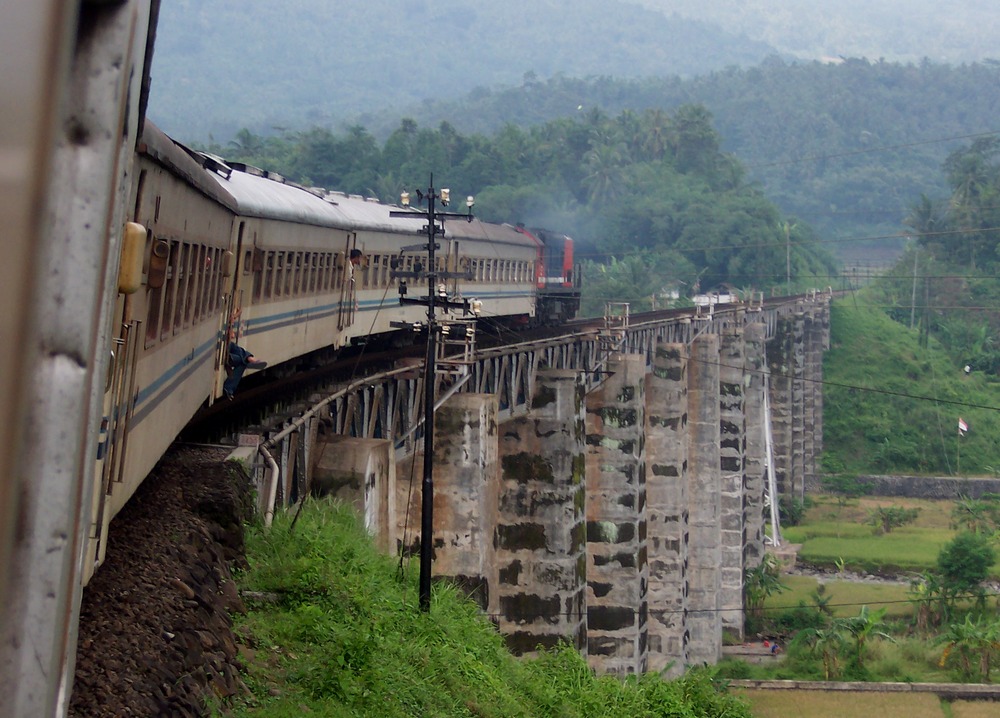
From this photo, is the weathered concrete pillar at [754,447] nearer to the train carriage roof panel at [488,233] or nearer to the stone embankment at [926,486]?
the train carriage roof panel at [488,233]

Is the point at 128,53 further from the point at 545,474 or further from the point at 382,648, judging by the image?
the point at 545,474

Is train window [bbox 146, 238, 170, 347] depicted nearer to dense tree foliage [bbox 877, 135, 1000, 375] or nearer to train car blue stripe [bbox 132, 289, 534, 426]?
train car blue stripe [bbox 132, 289, 534, 426]

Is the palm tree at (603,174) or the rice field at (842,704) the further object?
the palm tree at (603,174)

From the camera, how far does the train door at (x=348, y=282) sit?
22000mm

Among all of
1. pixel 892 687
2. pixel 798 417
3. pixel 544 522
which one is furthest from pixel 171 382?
pixel 798 417

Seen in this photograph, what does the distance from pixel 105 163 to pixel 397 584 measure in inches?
566

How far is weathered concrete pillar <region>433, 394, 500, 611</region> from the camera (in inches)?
907

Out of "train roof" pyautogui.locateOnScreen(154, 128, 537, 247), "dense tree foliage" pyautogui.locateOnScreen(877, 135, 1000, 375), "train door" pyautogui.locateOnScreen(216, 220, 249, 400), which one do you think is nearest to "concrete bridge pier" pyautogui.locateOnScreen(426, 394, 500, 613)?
"train roof" pyautogui.locateOnScreen(154, 128, 537, 247)

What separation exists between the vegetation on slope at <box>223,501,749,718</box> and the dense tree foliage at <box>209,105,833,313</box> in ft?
253

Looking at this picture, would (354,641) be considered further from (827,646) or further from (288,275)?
(827,646)

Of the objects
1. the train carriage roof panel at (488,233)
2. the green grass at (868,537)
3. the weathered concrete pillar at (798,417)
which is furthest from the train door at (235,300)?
the weathered concrete pillar at (798,417)

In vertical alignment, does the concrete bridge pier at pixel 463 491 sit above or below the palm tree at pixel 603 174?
below

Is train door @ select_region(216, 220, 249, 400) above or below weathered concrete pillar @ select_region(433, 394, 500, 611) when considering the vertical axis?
above

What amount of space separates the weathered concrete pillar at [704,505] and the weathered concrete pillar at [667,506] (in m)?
3.88
